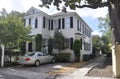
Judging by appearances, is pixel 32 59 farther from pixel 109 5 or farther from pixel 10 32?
pixel 109 5

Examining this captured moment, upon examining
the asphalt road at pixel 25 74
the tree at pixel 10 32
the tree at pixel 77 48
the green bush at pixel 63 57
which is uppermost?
the tree at pixel 10 32

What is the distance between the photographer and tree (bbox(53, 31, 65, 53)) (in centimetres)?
2499

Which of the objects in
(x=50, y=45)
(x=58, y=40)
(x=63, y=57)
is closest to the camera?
(x=63, y=57)

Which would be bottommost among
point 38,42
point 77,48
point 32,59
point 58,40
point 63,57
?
point 63,57

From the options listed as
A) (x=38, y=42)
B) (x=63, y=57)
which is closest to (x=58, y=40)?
(x=63, y=57)

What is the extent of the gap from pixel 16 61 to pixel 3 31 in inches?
158

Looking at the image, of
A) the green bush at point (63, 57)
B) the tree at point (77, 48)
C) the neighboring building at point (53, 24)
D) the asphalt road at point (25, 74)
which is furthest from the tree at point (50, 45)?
the asphalt road at point (25, 74)

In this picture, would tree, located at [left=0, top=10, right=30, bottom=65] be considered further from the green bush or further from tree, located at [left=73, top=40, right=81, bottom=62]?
tree, located at [left=73, top=40, right=81, bottom=62]

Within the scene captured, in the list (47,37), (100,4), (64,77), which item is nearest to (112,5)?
(100,4)

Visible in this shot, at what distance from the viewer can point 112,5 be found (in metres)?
14.4

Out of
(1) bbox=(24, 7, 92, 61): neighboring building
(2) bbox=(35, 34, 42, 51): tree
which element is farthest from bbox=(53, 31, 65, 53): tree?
(2) bbox=(35, 34, 42, 51): tree

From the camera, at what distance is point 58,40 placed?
2492 centimetres

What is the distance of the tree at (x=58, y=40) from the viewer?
25.0 metres

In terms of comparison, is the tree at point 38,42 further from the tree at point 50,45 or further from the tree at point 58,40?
the tree at point 58,40
